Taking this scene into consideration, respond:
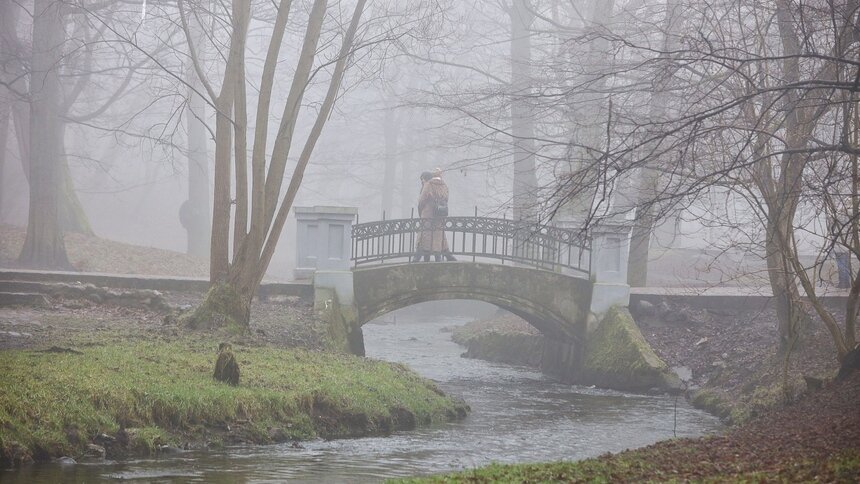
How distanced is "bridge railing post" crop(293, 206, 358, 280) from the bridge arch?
1.72 ft

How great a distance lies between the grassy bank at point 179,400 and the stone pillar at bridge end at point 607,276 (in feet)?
20.6

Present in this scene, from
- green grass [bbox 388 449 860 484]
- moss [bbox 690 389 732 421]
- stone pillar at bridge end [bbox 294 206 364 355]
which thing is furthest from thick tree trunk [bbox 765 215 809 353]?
stone pillar at bridge end [bbox 294 206 364 355]

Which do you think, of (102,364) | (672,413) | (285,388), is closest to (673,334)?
(672,413)

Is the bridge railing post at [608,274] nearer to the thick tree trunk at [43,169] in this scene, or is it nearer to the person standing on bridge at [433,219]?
the person standing on bridge at [433,219]

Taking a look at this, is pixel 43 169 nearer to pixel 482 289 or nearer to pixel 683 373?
pixel 482 289

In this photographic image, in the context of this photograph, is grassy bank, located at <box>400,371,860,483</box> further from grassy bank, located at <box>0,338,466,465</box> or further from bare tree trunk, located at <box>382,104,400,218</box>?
bare tree trunk, located at <box>382,104,400,218</box>

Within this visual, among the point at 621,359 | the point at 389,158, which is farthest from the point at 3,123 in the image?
the point at 621,359

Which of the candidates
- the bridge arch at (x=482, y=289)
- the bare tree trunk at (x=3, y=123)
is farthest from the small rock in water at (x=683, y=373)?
the bare tree trunk at (x=3, y=123)

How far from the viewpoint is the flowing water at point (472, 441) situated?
8.76 metres

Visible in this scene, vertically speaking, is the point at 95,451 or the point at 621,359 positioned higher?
the point at 621,359

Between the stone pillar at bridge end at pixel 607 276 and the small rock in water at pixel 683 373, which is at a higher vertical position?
the stone pillar at bridge end at pixel 607 276

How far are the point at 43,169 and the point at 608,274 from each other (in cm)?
1322

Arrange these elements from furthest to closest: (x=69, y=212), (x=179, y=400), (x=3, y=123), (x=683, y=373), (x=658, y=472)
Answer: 1. (x=69, y=212)
2. (x=3, y=123)
3. (x=683, y=373)
4. (x=179, y=400)
5. (x=658, y=472)

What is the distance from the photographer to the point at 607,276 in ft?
64.8
